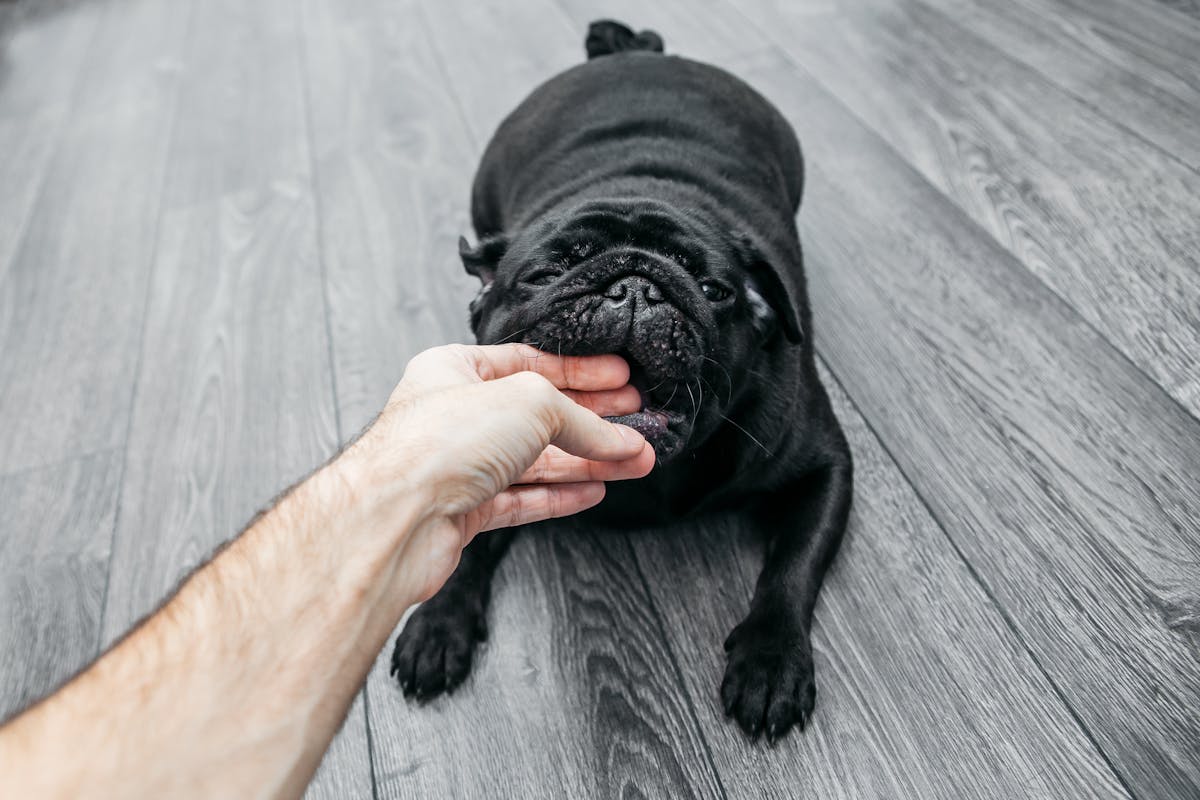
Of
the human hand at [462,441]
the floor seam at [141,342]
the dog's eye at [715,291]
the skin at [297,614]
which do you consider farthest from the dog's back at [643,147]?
the floor seam at [141,342]

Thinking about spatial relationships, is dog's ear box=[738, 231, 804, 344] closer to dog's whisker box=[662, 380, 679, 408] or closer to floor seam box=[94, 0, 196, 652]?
dog's whisker box=[662, 380, 679, 408]

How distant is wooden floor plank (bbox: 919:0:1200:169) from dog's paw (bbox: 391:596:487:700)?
2602 millimetres

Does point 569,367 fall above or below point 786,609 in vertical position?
above

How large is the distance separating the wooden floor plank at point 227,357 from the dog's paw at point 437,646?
118 mm

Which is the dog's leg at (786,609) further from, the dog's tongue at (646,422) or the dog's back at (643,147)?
the dog's back at (643,147)

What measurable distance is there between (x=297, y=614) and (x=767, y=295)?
1142mm

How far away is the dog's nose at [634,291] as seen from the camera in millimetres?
1562

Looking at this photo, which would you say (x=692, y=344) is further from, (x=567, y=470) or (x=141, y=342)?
(x=141, y=342)

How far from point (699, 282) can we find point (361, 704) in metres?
1.04

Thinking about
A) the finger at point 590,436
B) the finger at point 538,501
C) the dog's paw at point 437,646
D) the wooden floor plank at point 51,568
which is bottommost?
the wooden floor plank at point 51,568

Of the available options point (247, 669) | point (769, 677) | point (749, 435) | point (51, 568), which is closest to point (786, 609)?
point (769, 677)

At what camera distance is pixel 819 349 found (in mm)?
2406

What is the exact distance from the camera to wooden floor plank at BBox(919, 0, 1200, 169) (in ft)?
9.78

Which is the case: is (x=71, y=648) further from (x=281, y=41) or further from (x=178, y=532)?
(x=281, y=41)
